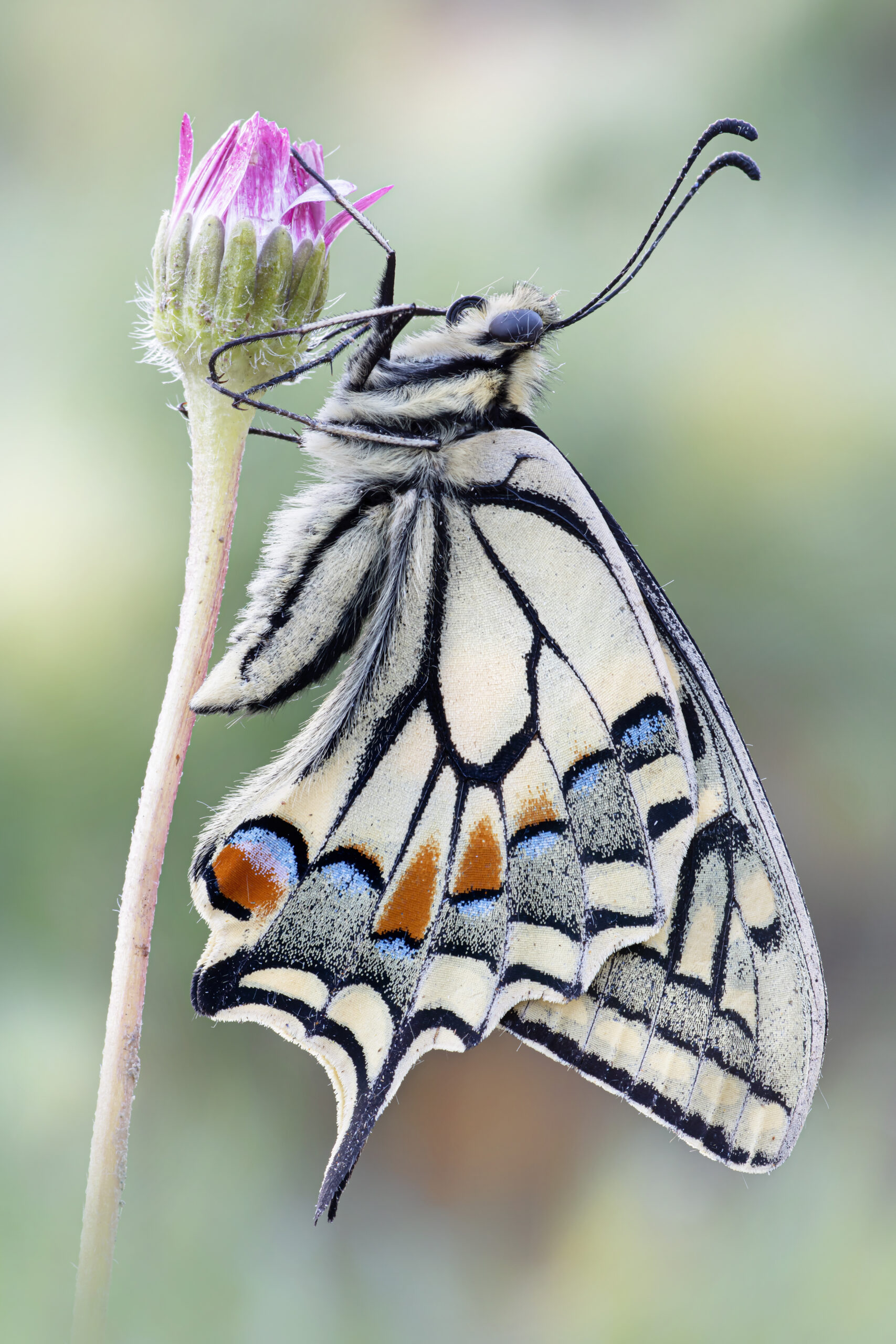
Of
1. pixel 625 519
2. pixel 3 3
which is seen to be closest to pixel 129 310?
pixel 3 3

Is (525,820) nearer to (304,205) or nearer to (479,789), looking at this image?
(479,789)

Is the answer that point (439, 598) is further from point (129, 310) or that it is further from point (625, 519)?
point (129, 310)

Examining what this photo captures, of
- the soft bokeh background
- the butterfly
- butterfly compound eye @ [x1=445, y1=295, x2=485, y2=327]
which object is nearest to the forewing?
the butterfly

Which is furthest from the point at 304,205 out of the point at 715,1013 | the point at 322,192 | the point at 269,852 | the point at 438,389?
the point at 715,1013

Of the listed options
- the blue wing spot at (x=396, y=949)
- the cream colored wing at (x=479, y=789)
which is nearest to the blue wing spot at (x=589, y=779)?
the cream colored wing at (x=479, y=789)

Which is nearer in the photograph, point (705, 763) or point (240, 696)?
point (240, 696)

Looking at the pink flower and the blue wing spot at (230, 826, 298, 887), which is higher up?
the pink flower

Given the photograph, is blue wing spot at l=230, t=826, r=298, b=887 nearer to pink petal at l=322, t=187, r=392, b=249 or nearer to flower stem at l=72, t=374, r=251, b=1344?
flower stem at l=72, t=374, r=251, b=1344

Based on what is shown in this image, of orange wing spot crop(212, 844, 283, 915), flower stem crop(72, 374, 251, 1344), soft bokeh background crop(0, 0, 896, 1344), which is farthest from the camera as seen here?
soft bokeh background crop(0, 0, 896, 1344)
